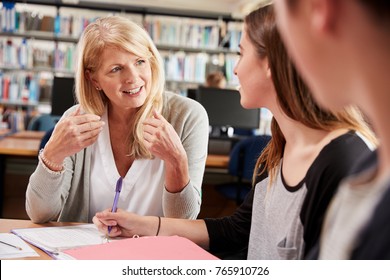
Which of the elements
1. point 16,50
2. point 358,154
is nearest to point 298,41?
point 358,154

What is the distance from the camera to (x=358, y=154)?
2.77 ft

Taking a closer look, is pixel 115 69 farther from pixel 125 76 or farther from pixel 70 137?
pixel 70 137

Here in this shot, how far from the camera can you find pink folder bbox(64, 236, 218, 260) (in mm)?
947

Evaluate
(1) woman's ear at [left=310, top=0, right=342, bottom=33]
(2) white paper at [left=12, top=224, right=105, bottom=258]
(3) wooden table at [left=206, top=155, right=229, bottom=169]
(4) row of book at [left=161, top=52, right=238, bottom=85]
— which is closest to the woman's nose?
(2) white paper at [left=12, top=224, right=105, bottom=258]

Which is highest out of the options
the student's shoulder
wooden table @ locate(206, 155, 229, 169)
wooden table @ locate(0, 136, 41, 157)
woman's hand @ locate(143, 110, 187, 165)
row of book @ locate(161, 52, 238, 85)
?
row of book @ locate(161, 52, 238, 85)

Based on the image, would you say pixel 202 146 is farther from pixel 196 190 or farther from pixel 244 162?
pixel 244 162

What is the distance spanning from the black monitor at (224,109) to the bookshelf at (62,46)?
1.89 meters

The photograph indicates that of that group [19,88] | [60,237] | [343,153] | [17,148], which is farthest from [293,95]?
[19,88]

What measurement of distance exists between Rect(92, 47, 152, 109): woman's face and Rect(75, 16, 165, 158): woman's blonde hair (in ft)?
0.06

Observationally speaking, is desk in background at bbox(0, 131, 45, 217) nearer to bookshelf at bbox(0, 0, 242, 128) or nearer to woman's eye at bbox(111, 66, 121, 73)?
woman's eye at bbox(111, 66, 121, 73)

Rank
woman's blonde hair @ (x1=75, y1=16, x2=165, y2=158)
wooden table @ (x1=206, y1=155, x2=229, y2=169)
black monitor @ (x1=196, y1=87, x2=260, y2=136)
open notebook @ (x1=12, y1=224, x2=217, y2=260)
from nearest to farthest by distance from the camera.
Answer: open notebook @ (x1=12, y1=224, x2=217, y2=260)
woman's blonde hair @ (x1=75, y1=16, x2=165, y2=158)
wooden table @ (x1=206, y1=155, x2=229, y2=169)
black monitor @ (x1=196, y1=87, x2=260, y2=136)

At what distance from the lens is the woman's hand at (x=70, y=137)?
137 centimetres

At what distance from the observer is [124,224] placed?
1.18 metres

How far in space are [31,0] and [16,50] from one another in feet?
2.37
